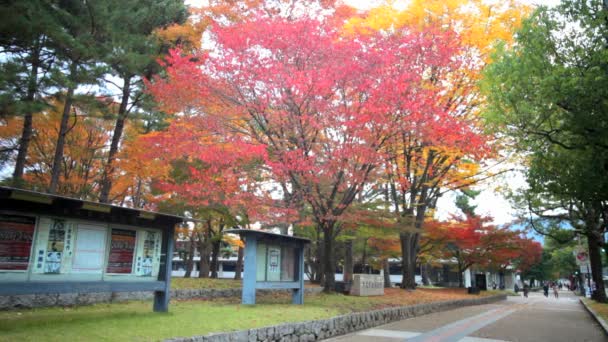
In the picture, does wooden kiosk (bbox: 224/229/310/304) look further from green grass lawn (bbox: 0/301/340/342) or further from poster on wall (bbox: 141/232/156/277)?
poster on wall (bbox: 141/232/156/277)

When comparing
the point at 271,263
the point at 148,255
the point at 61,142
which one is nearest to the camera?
the point at 148,255

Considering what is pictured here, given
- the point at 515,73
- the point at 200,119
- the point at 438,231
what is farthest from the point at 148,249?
the point at 438,231

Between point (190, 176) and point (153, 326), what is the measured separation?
10614mm

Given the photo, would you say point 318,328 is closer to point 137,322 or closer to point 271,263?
point 271,263

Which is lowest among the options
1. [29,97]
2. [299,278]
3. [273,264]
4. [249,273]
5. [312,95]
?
[299,278]

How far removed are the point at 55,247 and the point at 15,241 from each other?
711mm

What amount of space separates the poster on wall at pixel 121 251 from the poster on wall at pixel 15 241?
1.65m

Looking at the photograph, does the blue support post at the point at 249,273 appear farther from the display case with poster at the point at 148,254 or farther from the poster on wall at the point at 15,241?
the poster on wall at the point at 15,241

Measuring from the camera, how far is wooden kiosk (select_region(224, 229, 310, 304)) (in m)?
12.0

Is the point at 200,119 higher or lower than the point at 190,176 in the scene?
higher

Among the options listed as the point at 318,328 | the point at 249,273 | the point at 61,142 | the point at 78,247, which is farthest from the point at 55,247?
the point at 61,142

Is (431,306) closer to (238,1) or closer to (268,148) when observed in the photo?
(268,148)

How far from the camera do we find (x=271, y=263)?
12.9 m

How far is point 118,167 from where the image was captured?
17.3 meters
